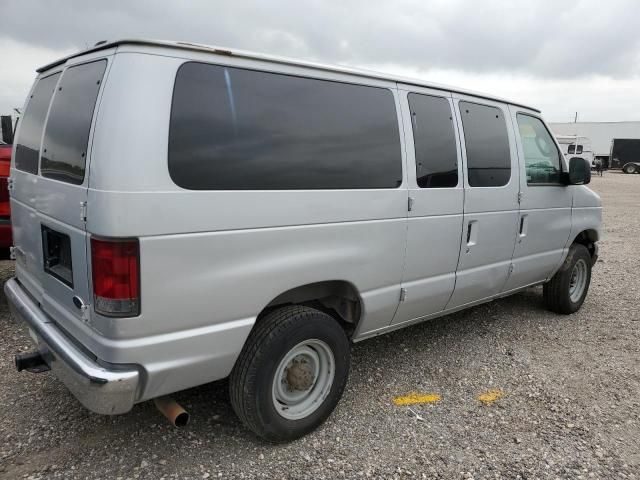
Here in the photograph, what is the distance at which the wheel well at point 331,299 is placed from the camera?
287 centimetres

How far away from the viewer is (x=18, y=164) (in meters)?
3.29

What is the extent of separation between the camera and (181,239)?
227 centimetres

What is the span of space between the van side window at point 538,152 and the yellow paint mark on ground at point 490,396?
1.77m

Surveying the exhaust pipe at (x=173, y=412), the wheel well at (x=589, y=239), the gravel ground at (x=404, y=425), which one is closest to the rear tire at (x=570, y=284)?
the wheel well at (x=589, y=239)

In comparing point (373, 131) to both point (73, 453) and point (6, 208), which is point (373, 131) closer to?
point (73, 453)

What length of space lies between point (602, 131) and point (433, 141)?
45.9 m

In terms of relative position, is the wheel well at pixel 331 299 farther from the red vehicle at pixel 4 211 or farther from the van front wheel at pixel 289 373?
the red vehicle at pixel 4 211

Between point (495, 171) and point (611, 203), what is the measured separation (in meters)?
16.1

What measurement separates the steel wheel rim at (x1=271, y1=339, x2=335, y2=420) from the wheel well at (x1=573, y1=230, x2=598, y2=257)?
357 centimetres

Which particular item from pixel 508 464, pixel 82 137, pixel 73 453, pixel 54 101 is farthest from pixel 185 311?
pixel 508 464

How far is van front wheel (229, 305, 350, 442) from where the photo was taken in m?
2.66

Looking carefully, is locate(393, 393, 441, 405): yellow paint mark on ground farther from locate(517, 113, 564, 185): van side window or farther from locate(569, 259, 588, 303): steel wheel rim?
locate(569, 259, 588, 303): steel wheel rim

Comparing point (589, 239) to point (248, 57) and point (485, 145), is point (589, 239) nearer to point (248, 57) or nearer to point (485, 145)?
point (485, 145)

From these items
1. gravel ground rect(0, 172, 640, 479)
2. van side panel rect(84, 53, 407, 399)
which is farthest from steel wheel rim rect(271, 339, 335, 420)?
van side panel rect(84, 53, 407, 399)
